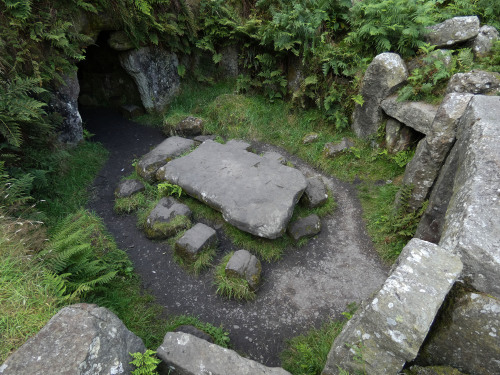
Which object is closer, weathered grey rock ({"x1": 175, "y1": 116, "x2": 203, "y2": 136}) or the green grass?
the green grass

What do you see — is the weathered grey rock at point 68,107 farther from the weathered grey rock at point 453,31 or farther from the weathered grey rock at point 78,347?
the weathered grey rock at point 453,31

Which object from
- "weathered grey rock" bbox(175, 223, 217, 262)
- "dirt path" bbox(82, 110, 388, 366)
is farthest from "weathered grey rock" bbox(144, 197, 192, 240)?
"weathered grey rock" bbox(175, 223, 217, 262)

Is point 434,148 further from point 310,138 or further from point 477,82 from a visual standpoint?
point 310,138

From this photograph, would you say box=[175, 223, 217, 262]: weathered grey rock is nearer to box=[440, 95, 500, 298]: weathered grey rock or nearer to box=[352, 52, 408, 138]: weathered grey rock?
box=[440, 95, 500, 298]: weathered grey rock

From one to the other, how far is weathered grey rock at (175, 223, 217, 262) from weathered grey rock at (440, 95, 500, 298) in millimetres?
3950

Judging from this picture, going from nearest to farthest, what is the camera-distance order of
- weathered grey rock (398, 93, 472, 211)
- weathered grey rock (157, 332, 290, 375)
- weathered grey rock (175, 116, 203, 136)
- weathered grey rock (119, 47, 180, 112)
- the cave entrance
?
weathered grey rock (157, 332, 290, 375)
weathered grey rock (398, 93, 472, 211)
weathered grey rock (175, 116, 203, 136)
weathered grey rock (119, 47, 180, 112)
the cave entrance

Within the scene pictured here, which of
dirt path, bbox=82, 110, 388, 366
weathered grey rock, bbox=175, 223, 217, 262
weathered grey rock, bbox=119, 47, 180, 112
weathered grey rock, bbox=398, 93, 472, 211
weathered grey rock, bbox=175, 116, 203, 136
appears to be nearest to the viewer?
dirt path, bbox=82, 110, 388, 366

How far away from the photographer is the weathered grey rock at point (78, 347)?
9.03 feet

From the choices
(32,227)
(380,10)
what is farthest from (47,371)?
(380,10)

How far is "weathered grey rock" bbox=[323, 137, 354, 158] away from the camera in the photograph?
8.16 meters

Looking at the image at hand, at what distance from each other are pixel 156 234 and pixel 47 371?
3.74 metres

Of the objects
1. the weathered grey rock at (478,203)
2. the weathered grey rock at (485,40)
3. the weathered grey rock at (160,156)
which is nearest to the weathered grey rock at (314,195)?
the weathered grey rock at (478,203)

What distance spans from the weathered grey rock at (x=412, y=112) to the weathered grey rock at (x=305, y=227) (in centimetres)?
299

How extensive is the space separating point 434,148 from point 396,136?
2.26 m
